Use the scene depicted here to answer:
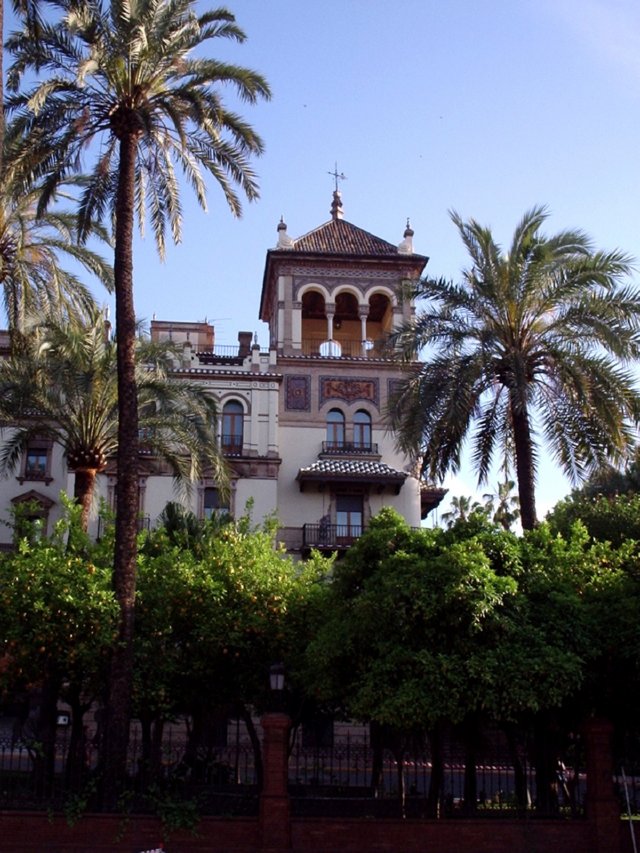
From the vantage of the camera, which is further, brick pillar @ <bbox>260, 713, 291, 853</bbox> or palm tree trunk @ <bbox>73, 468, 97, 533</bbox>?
palm tree trunk @ <bbox>73, 468, 97, 533</bbox>

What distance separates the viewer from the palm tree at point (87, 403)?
23.8 metres

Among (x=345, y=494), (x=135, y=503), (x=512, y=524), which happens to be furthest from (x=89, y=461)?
(x=512, y=524)

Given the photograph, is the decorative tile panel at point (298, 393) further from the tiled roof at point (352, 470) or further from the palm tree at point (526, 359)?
the palm tree at point (526, 359)

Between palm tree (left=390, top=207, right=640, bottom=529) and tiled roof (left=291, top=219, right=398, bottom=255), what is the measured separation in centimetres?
2003

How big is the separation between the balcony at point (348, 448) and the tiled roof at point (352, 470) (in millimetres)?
379

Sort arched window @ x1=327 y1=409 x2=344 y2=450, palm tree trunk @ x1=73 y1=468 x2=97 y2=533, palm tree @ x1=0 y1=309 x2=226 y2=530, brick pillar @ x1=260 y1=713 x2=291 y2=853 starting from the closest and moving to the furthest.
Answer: brick pillar @ x1=260 y1=713 x2=291 y2=853 < palm tree @ x1=0 y1=309 x2=226 y2=530 < palm tree trunk @ x1=73 y1=468 x2=97 y2=533 < arched window @ x1=327 y1=409 x2=344 y2=450

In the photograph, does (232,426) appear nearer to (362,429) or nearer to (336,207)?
(362,429)

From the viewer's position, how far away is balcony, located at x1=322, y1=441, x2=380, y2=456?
125 ft

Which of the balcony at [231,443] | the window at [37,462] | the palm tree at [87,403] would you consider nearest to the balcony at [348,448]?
the balcony at [231,443]

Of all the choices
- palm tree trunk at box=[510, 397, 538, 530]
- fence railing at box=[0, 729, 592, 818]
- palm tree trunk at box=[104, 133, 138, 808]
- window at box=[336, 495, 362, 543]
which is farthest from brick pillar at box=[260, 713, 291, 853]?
window at box=[336, 495, 362, 543]

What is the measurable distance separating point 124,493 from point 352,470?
20.6 metres

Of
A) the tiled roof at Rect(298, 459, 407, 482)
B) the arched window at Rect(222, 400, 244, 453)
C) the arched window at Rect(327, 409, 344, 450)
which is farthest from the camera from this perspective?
the arched window at Rect(327, 409, 344, 450)

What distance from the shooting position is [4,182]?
1908 centimetres

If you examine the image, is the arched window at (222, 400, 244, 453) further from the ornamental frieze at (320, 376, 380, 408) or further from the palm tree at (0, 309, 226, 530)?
the palm tree at (0, 309, 226, 530)
